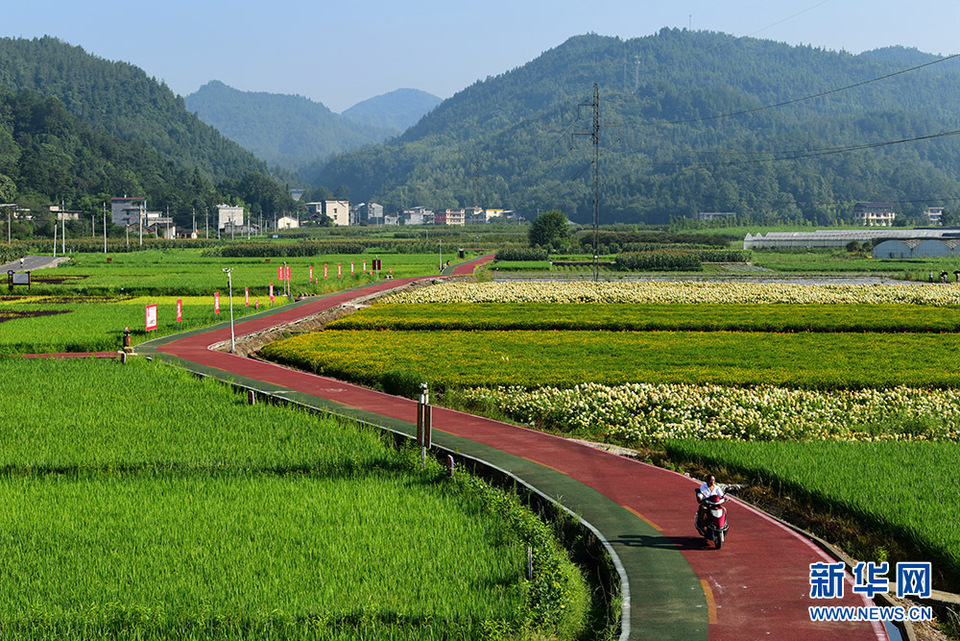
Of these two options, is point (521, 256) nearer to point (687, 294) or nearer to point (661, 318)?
point (687, 294)

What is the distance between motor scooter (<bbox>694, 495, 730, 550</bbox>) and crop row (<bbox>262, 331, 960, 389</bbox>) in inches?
521

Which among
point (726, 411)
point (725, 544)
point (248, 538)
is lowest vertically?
point (725, 544)

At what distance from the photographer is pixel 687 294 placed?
193 feet

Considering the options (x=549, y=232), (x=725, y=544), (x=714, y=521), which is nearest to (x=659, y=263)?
(x=549, y=232)

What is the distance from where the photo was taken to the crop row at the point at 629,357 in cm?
2781

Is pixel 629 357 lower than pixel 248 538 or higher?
higher

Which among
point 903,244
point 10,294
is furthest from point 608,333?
point 903,244

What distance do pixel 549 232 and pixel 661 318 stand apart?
8663 cm

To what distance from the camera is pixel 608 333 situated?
40.8 m

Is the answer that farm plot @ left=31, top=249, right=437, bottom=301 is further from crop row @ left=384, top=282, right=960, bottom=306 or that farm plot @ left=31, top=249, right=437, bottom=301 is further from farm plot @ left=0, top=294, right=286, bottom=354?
crop row @ left=384, top=282, right=960, bottom=306

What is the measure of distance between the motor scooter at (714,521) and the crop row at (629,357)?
13.2m

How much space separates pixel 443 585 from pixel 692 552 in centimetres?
381

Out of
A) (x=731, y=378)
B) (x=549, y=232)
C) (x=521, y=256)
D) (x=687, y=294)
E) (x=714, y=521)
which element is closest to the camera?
(x=714, y=521)

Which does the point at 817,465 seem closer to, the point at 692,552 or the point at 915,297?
the point at 692,552
